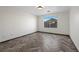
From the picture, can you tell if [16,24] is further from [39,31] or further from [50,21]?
[50,21]

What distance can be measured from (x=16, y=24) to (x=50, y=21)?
20.4 inches

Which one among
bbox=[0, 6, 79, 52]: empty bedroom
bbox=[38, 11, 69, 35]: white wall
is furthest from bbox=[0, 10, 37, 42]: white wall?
bbox=[38, 11, 69, 35]: white wall

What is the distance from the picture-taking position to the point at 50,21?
1.18 m

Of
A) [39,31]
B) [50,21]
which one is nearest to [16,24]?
[39,31]

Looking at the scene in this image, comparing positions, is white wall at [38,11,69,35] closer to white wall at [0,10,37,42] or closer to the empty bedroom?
the empty bedroom

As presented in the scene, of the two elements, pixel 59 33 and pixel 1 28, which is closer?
pixel 1 28

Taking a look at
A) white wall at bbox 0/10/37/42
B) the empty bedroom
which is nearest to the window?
the empty bedroom

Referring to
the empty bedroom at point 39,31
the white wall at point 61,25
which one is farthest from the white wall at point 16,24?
the white wall at point 61,25

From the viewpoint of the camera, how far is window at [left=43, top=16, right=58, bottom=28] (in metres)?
1.17

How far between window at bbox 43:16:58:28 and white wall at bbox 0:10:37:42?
199 millimetres

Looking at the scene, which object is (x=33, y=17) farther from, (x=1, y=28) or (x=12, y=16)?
(x=1, y=28)
